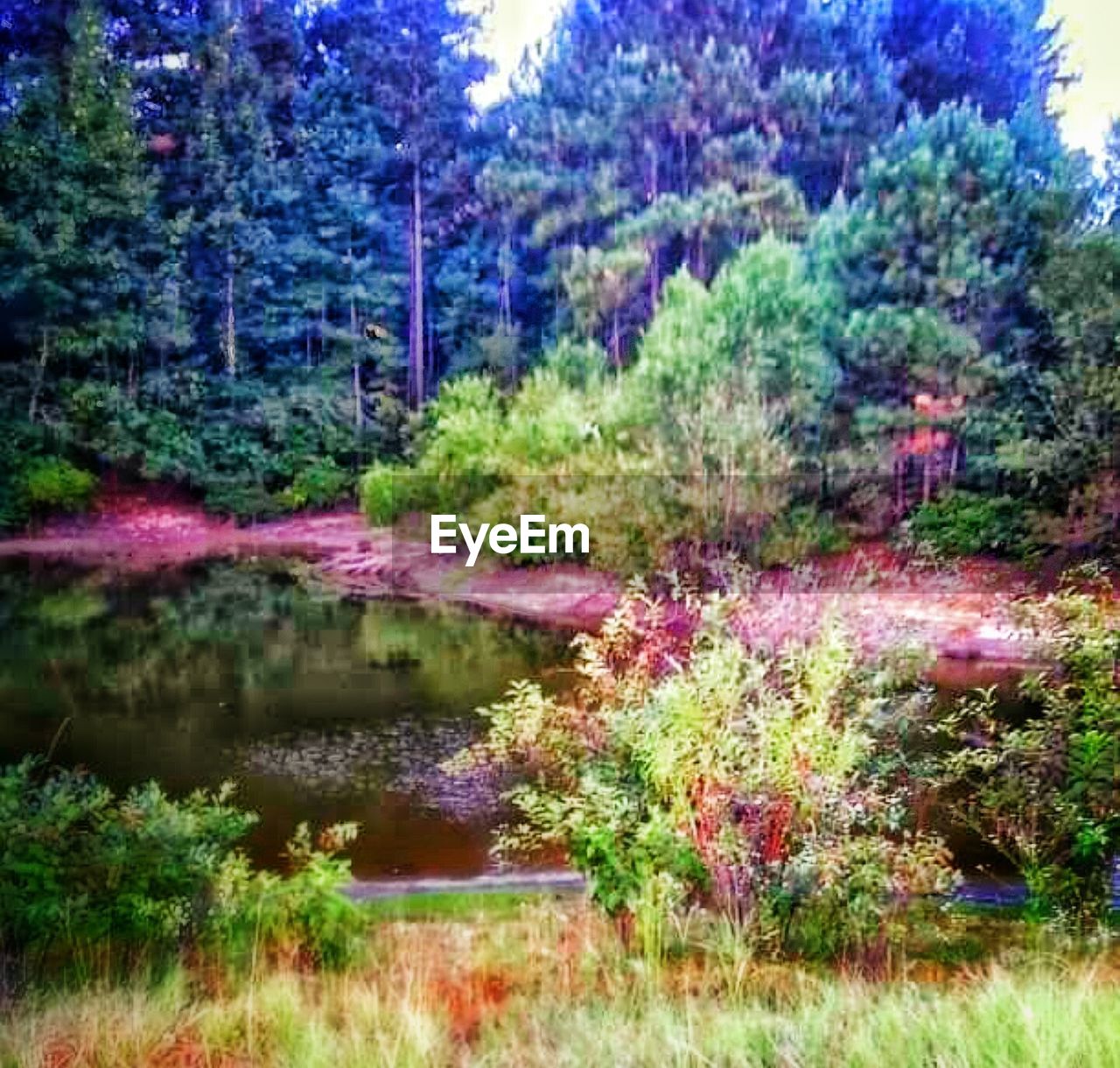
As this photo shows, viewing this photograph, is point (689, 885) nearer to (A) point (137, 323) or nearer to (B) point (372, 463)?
(B) point (372, 463)

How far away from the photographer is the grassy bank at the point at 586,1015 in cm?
126

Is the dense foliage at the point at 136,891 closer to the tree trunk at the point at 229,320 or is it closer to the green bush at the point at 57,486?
the green bush at the point at 57,486

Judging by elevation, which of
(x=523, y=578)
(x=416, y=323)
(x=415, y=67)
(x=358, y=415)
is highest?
(x=415, y=67)

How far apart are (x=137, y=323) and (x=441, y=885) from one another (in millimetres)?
3583

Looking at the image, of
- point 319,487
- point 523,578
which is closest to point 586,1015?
point 523,578

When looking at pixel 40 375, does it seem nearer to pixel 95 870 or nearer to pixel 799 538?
pixel 95 870

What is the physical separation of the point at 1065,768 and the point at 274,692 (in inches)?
145

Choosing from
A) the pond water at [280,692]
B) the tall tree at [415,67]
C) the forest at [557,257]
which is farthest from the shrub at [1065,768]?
the tall tree at [415,67]

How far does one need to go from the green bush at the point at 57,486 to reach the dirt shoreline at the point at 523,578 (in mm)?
116

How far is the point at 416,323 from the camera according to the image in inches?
238

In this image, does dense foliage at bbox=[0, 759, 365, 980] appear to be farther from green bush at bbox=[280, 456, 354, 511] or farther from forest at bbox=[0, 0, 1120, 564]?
green bush at bbox=[280, 456, 354, 511]

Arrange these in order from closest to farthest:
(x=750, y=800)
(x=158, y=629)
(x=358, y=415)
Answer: (x=750, y=800) → (x=358, y=415) → (x=158, y=629)

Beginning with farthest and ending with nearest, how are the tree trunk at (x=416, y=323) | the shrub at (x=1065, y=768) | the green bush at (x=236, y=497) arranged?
the green bush at (x=236, y=497) → the tree trunk at (x=416, y=323) → the shrub at (x=1065, y=768)

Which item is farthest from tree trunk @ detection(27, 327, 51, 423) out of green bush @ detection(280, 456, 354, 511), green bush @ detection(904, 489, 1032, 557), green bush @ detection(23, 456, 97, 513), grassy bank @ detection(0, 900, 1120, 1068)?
green bush @ detection(904, 489, 1032, 557)
